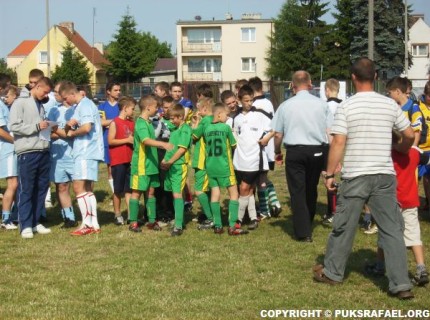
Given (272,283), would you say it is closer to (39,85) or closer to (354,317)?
(354,317)

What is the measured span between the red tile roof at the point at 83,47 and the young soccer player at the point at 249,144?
7059cm

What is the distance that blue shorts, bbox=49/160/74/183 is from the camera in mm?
9836

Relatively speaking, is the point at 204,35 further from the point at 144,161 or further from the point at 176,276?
the point at 176,276

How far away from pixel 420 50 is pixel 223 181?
71050 mm

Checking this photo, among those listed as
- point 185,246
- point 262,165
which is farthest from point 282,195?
point 185,246

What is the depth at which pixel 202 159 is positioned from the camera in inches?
366

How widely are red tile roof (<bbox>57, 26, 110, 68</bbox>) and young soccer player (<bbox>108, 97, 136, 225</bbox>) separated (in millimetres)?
69643

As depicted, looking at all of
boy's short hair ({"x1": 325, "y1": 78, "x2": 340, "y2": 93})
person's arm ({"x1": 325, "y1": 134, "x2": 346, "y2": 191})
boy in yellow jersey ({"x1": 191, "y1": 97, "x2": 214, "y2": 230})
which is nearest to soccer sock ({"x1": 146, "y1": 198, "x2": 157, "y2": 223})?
boy in yellow jersey ({"x1": 191, "y1": 97, "x2": 214, "y2": 230})

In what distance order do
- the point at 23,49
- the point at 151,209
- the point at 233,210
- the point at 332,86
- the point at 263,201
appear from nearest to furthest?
the point at 233,210
the point at 151,209
the point at 332,86
the point at 263,201
the point at 23,49

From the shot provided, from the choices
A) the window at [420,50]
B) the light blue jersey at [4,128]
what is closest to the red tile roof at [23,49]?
the window at [420,50]

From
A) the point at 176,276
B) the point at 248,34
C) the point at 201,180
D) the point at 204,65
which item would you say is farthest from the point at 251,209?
the point at 248,34

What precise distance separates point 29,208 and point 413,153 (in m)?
5.38

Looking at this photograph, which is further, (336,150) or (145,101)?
(145,101)

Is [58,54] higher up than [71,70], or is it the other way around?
[58,54]
